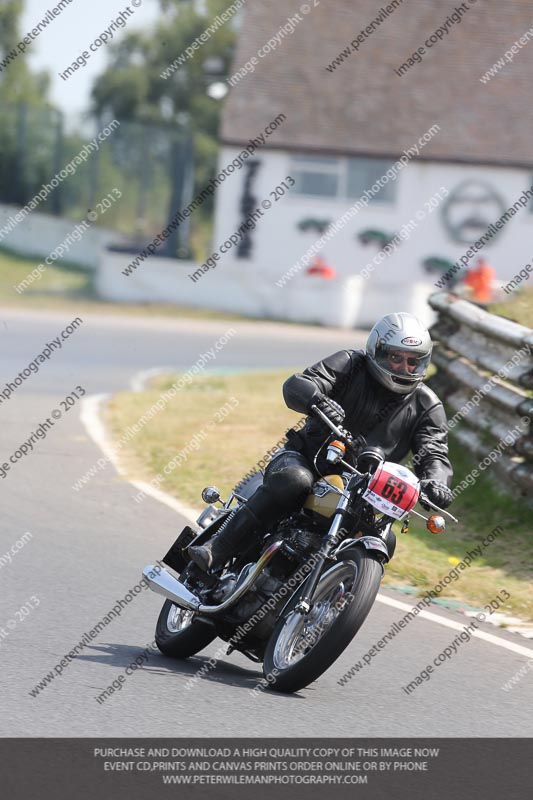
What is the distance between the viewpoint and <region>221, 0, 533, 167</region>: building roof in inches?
1452

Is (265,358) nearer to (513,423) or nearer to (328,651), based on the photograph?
(513,423)

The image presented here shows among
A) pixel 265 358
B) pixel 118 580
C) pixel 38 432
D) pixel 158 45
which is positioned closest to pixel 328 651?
pixel 118 580

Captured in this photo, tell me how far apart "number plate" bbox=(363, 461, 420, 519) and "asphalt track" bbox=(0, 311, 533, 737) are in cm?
89

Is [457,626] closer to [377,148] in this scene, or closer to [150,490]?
[150,490]

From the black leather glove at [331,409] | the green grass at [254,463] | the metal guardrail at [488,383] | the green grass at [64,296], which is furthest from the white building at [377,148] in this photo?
the black leather glove at [331,409]

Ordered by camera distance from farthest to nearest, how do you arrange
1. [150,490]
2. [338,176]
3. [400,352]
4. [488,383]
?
[338,176]
[488,383]
[150,490]
[400,352]

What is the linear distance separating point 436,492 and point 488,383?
17.4 ft

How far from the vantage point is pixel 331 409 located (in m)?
6.50

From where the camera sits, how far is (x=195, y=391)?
17.0m

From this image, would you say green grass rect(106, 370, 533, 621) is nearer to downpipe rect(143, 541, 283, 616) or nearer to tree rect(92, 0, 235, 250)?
downpipe rect(143, 541, 283, 616)

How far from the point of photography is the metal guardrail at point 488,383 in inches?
419

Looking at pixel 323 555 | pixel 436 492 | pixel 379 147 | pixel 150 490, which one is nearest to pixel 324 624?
pixel 323 555
